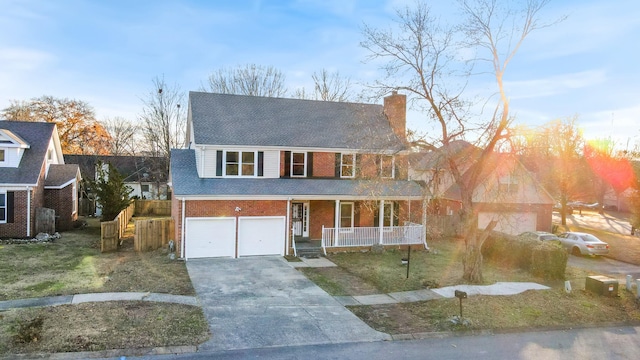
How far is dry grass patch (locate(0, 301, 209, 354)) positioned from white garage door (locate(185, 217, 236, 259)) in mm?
7117

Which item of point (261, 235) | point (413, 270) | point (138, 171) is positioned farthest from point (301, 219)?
point (138, 171)

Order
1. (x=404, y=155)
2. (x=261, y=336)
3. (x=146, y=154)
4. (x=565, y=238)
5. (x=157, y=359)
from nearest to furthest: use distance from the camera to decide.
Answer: (x=157, y=359) → (x=261, y=336) → (x=404, y=155) → (x=565, y=238) → (x=146, y=154)

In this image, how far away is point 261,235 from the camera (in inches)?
835

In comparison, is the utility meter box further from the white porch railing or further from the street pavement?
the white porch railing

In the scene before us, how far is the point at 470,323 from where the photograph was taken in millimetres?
12117

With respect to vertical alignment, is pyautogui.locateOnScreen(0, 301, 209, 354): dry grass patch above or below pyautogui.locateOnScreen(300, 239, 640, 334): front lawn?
above

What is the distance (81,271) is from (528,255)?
1853 cm

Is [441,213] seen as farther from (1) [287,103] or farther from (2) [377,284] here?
(2) [377,284]

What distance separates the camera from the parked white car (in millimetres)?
24406

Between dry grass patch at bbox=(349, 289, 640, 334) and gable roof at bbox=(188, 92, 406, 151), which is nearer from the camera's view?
dry grass patch at bbox=(349, 289, 640, 334)

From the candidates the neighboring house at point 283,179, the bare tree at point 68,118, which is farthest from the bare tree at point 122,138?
the neighboring house at point 283,179

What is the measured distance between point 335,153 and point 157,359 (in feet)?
52.7

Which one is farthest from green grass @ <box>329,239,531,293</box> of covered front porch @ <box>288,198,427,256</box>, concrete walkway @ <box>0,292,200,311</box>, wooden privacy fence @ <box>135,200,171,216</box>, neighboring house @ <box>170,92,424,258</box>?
wooden privacy fence @ <box>135,200,171,216</box>


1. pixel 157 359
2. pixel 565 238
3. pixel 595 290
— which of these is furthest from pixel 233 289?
pixel 565 238
